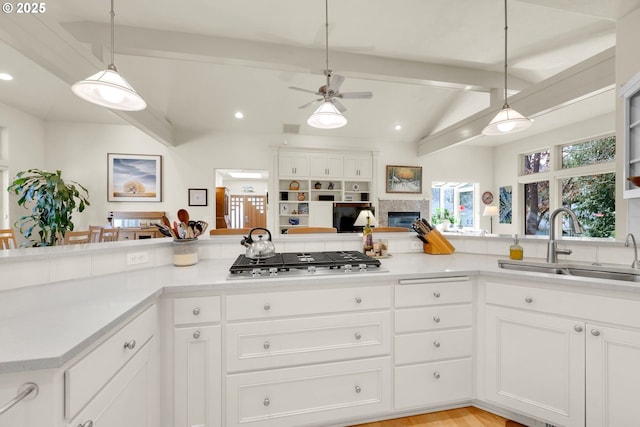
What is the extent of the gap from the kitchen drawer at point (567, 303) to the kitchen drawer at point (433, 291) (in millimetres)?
130

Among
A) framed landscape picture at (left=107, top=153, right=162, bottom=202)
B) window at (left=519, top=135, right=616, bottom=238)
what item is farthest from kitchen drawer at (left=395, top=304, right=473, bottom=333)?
framed landscape picture at (left=107, top=153, right=162, bottom=202)

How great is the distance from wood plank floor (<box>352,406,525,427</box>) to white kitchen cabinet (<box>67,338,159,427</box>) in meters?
1.08

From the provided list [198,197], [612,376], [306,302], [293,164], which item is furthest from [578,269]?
[198,197]

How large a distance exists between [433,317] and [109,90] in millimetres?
2236

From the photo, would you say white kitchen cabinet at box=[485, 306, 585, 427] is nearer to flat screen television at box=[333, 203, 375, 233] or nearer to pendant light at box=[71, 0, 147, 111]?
pendant light at box=[71, 0, 147, 111]

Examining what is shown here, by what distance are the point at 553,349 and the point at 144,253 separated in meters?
2.29

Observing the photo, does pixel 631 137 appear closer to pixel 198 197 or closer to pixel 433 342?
pixel 433 342

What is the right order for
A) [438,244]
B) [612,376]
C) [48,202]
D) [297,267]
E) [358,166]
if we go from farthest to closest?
[358,166] → [48,202] → [438,244] → [297,267] → [612,376]

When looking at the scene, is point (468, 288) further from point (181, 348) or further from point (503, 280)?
point (181, 348)

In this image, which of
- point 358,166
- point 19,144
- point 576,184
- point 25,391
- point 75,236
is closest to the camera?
point 25,391

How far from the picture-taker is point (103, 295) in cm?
103

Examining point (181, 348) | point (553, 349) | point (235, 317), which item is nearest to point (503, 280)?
point (553, 349)

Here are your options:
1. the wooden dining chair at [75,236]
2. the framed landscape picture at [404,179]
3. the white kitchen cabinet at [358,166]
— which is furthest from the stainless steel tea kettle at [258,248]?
the framed landscape picture at [404,179]

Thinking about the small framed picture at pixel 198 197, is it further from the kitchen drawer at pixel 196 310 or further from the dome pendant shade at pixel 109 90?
the kitchen drawer at pixel 196 310
